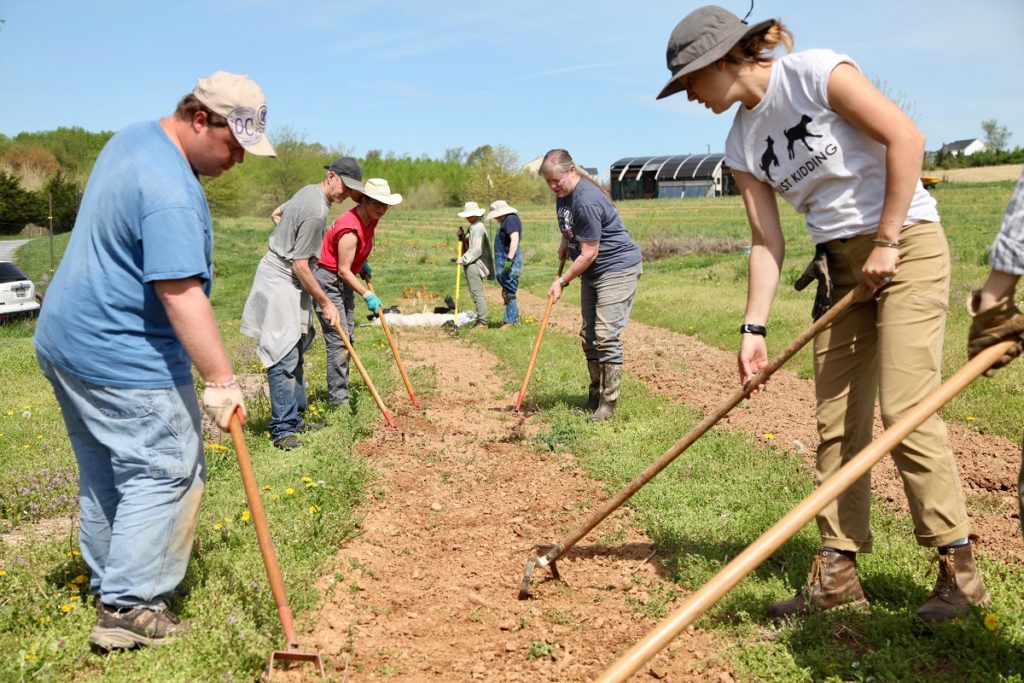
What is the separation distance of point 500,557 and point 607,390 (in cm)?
275

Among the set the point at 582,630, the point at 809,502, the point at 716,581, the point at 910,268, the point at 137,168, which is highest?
the point at 137,168

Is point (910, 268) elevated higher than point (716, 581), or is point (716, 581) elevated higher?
point (910, 268)

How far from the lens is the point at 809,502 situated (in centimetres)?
259

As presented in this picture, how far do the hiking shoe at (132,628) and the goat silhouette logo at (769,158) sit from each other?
315cm

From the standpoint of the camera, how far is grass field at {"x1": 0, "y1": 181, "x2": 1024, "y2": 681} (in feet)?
10.9

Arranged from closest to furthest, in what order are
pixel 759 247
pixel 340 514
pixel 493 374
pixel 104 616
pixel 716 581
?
1. pixel 716 581
2. pixel 104 616
3. pixel 759 247
4. pixel 340 514
5. pixel 493 374

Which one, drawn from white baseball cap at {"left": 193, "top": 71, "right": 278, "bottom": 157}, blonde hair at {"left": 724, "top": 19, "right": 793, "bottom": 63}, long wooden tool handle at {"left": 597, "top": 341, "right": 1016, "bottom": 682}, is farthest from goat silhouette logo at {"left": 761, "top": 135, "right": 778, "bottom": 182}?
white baseball cap at {"left": 193, "top": 71, "right": 278, "bottom": 157}

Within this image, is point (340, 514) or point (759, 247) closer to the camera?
point (759, 247)

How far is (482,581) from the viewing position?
14.4 feet

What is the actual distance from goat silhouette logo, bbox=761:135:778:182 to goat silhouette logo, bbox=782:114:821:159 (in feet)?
0.26

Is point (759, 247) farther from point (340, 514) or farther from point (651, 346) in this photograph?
point (651, 346)

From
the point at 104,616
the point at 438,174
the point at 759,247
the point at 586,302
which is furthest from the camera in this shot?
the point at 438,174

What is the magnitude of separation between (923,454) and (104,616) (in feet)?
11.0

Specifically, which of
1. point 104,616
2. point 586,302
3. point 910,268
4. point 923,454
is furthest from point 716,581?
point 586,302
